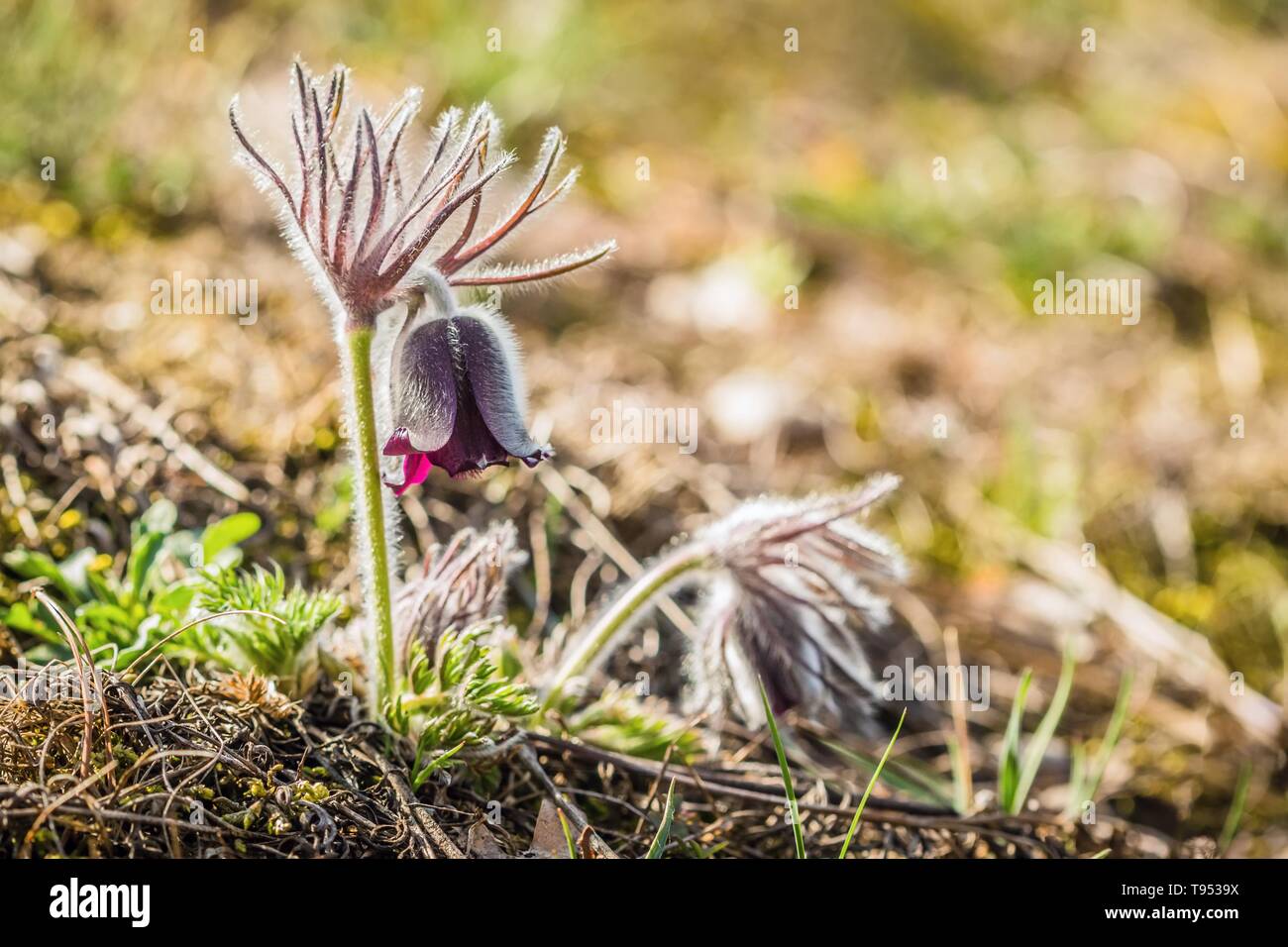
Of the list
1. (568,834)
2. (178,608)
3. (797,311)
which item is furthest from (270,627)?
(797,311)

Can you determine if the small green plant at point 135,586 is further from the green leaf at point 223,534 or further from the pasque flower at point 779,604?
the pasque flower at point 779,604

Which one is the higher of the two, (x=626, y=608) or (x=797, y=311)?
Result: (x=797, y=311)

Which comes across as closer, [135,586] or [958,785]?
[135,586]

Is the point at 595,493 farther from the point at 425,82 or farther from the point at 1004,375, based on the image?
the point at 425,82

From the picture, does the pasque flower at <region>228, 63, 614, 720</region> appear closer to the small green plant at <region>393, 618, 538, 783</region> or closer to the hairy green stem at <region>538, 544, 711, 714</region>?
the small green plant at <region>393, 618, 538, 783</region>

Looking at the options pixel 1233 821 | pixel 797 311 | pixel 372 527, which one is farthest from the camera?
pixel 797 311

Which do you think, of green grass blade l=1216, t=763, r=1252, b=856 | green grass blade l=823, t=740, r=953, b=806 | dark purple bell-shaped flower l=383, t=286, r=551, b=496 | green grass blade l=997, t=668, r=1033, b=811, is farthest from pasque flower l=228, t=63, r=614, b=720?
green grass blade l=1216, t=763, r=1252, b=856

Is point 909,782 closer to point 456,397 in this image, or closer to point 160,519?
point 456,397
